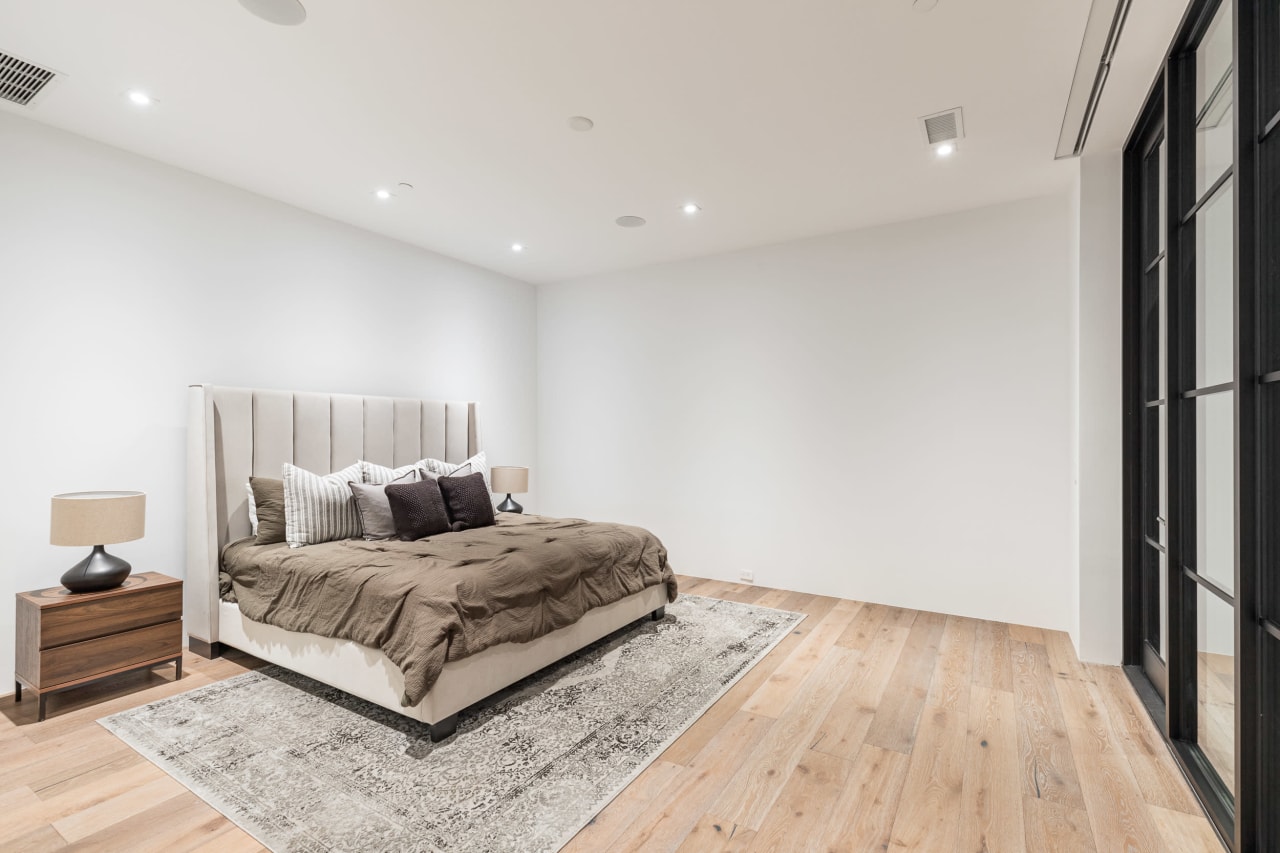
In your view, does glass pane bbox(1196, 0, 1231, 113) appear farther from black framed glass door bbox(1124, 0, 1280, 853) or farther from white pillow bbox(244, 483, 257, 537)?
white pillow bbox(244, 483, 257, 537)

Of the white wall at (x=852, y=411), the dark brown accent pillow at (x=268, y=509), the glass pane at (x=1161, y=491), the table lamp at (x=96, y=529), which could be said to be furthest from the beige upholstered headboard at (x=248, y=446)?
the glass pane at (x=1161, y=491)

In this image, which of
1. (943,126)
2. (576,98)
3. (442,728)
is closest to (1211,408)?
(943,126)

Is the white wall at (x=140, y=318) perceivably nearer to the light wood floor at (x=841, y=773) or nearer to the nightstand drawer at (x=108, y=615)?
the nightstand drawer at (x=108, y=615)

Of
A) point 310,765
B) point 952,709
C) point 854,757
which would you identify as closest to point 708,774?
point 854,757

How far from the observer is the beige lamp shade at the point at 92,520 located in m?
2.59

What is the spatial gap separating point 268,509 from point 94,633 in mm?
884

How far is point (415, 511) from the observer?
348 cm

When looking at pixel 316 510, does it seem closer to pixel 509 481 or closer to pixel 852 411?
pixel 509 481

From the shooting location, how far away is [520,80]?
2482 mm

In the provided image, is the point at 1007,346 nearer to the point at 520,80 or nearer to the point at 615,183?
the point at 615,183

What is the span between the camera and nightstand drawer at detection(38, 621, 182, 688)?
Result: 2547 mm

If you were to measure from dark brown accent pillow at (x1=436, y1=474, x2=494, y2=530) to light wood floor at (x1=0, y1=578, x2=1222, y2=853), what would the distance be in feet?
4.31

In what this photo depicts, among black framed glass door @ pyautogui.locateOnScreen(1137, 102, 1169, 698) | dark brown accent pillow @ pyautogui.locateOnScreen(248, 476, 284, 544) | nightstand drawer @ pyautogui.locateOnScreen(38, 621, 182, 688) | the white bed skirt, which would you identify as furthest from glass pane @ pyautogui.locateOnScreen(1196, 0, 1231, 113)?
nightstand drawer @ pyautogui.locateOnScreen(38, 621, 182, 688)

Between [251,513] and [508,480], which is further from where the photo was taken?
[508,480]
